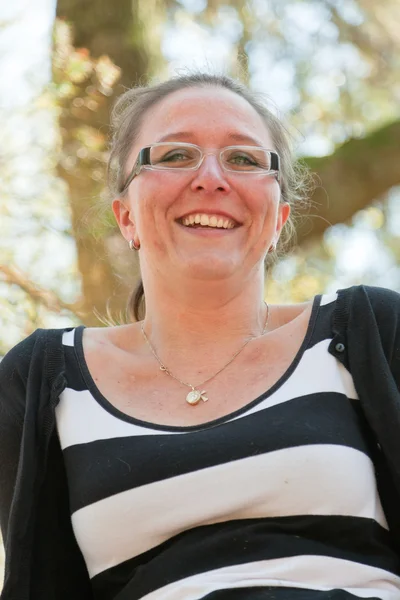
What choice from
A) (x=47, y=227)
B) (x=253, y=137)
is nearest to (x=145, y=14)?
(x=47, y=227)

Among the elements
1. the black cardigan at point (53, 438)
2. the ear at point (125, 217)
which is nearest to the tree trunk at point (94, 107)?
the ear at point (125, 217)

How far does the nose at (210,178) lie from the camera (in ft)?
6.93

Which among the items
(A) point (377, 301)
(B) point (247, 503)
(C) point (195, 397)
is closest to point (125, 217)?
(C) point (195, 397)

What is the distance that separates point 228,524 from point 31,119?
3.03 metres

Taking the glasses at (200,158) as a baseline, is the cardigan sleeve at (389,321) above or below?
below

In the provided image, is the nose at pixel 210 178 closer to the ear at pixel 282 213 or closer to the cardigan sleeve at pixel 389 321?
the ear at pixel 282 213

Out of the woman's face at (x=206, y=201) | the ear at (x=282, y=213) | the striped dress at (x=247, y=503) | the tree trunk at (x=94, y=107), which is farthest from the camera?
the tree trunk at (x=94, y=107)

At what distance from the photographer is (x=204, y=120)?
A: 2211 millimetres

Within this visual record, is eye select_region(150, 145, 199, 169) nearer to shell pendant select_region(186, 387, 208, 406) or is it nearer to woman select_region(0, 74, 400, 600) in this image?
woman select_region(0, 74, 400, 600)

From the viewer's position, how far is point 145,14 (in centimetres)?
483

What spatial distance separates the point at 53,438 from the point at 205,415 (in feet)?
1.18

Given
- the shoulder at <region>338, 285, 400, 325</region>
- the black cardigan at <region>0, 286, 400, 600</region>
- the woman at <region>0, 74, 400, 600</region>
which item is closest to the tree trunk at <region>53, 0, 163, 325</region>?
the woman at <region>0, 74, 400, 600</region>

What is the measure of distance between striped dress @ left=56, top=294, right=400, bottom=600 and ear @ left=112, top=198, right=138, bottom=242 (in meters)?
0.59

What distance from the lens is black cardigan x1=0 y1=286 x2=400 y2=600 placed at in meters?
1.91
